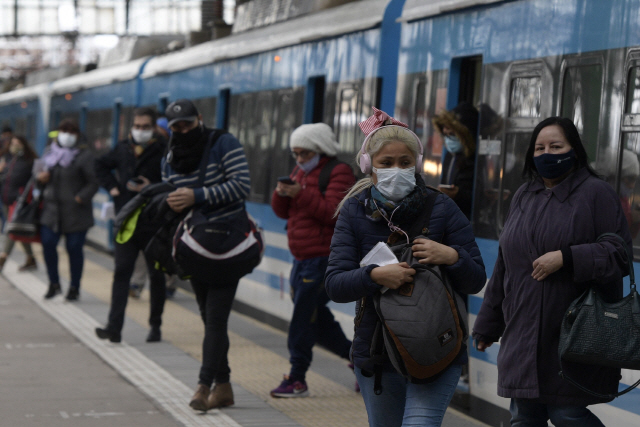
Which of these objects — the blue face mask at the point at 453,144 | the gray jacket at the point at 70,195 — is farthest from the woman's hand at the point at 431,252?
the gray jacket at the point at 70,195

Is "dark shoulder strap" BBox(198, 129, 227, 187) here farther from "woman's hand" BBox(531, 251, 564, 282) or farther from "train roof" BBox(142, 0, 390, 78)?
"woman's hand" BBox(531, 251, 564, 282)

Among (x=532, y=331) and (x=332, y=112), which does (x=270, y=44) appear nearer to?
(x=332, y=112)

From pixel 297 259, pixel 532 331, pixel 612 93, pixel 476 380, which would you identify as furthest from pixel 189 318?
pixel 532 331

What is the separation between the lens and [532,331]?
4395 mm

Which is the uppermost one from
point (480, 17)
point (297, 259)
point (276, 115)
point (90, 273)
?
point (480, 17)

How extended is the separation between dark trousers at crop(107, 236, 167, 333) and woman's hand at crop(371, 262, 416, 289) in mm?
5430

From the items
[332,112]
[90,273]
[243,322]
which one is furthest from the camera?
[90,273]

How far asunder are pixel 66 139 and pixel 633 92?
755 centimetres

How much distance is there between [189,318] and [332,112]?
2.85m

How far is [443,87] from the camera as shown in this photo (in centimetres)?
741

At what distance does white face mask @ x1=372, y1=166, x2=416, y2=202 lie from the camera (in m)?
4.10

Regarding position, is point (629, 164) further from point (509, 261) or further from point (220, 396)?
point (220, 396)

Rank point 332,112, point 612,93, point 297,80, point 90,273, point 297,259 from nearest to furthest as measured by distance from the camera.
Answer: point 612,93, point 297,259, point 332,112, point 297,80, point 90,273

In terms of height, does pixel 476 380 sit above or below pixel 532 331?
below
